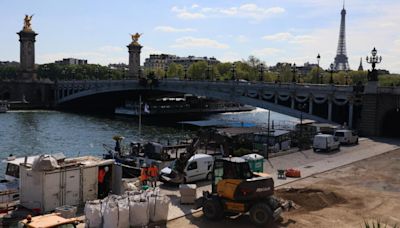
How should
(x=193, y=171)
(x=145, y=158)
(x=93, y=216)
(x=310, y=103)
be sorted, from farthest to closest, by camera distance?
(x=310, y=103) → (x=145, y=158) → (x=193, y=171) → (x=93, y=216)

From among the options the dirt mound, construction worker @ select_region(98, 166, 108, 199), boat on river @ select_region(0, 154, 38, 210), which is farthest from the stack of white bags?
the dirt mound

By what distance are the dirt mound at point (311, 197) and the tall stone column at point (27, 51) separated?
10819cm

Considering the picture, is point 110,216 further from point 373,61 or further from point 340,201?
point 373,61

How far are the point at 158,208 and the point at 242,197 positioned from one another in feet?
9.48

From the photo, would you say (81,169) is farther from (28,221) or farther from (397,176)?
(397,176)

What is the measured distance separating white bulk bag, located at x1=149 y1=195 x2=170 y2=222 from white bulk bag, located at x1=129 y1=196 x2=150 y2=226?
→ 276mm

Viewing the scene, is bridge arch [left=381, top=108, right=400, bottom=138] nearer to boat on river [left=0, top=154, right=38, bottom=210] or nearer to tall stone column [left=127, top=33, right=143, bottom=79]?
boat on river [left=0, top=154, right=38, bottom=210]

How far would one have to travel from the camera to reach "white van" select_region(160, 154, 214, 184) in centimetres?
2292

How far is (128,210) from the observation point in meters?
15.6

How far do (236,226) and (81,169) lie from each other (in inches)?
251

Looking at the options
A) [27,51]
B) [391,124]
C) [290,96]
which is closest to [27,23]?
[27,51]

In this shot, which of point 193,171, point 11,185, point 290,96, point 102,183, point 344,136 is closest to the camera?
point 102,183

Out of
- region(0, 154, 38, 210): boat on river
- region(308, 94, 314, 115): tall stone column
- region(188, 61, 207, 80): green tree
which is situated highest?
Result: region(188, 61, 207, 80): green tree

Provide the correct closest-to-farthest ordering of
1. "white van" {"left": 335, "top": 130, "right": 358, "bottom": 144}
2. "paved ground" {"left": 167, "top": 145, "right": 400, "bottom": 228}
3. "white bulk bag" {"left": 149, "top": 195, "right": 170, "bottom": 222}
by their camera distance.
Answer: "white bulk bag" {"left": 149, "top": 195, "right": 170, "bottom": 222}
"paved ground" {"left": 167, "top": 145, "right": 400, "bottom": 228}
"white van" {"left": 335, "top": 130, "right": 358, "bottom": 144}
